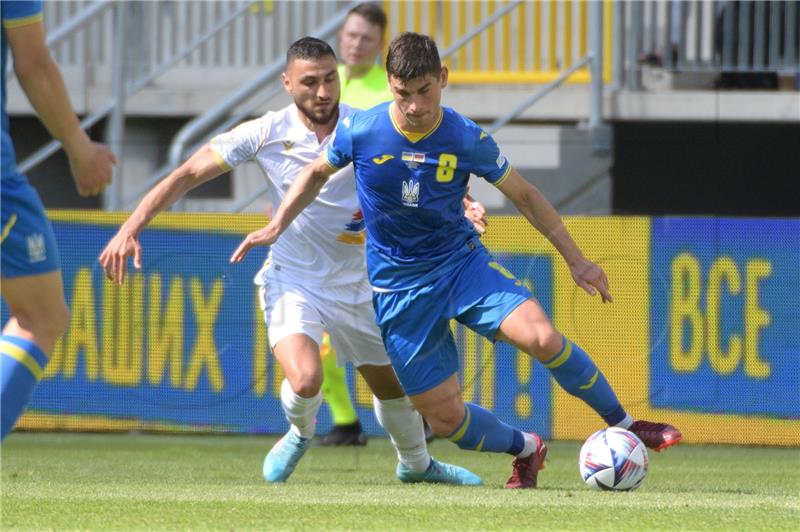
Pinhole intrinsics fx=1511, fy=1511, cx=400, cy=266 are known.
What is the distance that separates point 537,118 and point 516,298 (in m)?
7.89

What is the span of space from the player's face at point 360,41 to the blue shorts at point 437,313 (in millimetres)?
3104

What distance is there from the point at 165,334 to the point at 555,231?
506 cm

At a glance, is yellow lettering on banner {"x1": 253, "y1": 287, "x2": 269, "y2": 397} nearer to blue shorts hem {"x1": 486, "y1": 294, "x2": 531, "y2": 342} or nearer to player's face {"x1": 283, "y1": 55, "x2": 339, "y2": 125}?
player's face {"x1": 283, "y1": 55, "x2": 339, "y2": 125}

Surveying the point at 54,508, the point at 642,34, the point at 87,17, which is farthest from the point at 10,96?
the point at 54,508

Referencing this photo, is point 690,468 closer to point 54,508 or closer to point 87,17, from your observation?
→ point 54,508

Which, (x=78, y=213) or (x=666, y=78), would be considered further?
(x=666, y=78)

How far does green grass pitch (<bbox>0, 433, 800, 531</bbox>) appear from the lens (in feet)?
17.6

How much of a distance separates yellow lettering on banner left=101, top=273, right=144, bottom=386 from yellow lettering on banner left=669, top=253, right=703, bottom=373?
12.6 feet

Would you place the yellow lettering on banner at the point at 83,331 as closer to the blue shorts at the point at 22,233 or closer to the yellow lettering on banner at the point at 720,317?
the yellow lettering on banner at the point at 720,317

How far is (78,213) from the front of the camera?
1112 centimetres

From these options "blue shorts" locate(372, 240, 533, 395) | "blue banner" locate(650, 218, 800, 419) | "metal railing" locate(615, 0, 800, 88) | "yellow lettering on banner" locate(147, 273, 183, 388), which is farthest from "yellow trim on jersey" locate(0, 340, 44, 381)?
"metal railing" locate(615, 0, 800, 88)

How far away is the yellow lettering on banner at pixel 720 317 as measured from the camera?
10609 millimetres

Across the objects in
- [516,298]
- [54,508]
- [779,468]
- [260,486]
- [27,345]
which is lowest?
Result: [779,468]

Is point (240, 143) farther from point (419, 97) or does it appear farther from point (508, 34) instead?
point (508, 34)
